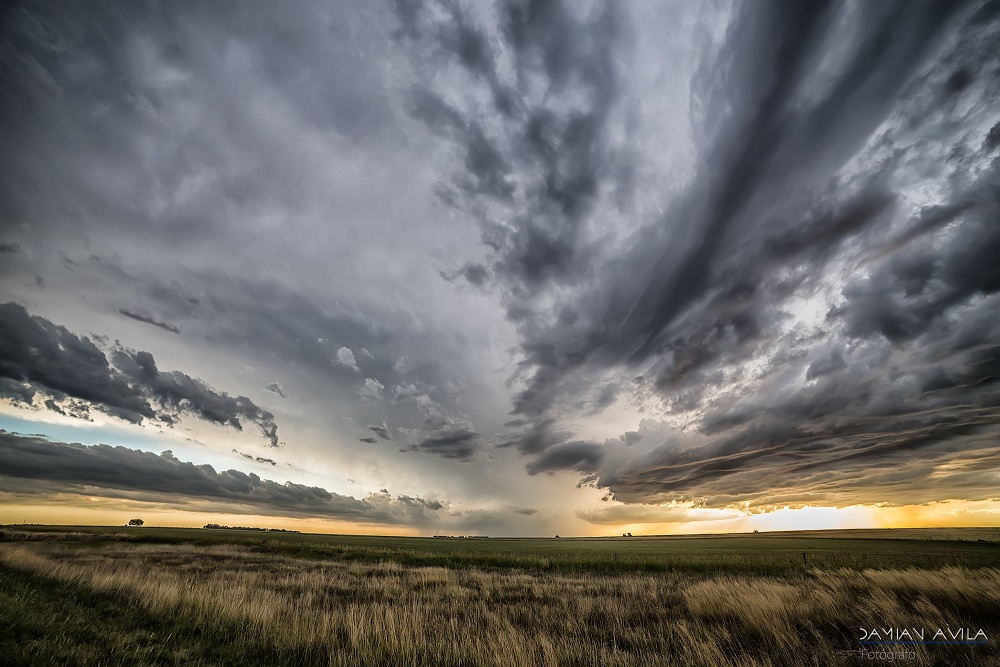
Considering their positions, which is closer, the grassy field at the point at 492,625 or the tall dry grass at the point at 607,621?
the grassy field at the point at 492,625

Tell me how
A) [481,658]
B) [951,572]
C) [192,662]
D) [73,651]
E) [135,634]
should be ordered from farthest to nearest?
1. [951,572]
2. [135,634]
3. [481,658]
4. [192,662]
5. [73,651]

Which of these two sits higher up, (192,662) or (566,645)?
(566,645)

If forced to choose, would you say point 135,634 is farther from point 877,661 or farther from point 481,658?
point 877,661

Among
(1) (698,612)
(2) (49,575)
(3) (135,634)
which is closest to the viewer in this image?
(3) (135,634)

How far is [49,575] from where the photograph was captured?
1717 cm

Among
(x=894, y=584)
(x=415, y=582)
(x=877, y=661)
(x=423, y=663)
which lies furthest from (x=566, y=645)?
(x=415, y=582)

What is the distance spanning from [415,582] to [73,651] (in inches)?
753

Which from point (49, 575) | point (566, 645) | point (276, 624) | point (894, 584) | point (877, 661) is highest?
point (894, 584)

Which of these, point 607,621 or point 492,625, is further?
point 607,621

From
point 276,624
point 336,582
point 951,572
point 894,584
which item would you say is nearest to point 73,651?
point 276,624

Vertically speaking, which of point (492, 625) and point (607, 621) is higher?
point (607, 621)

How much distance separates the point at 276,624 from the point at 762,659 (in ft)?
40.4

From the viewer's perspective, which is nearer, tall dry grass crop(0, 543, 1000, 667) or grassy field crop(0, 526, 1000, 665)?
grassy field crop(0, 526, 1000, 665)

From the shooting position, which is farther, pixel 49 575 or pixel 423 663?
pixel 49 575
